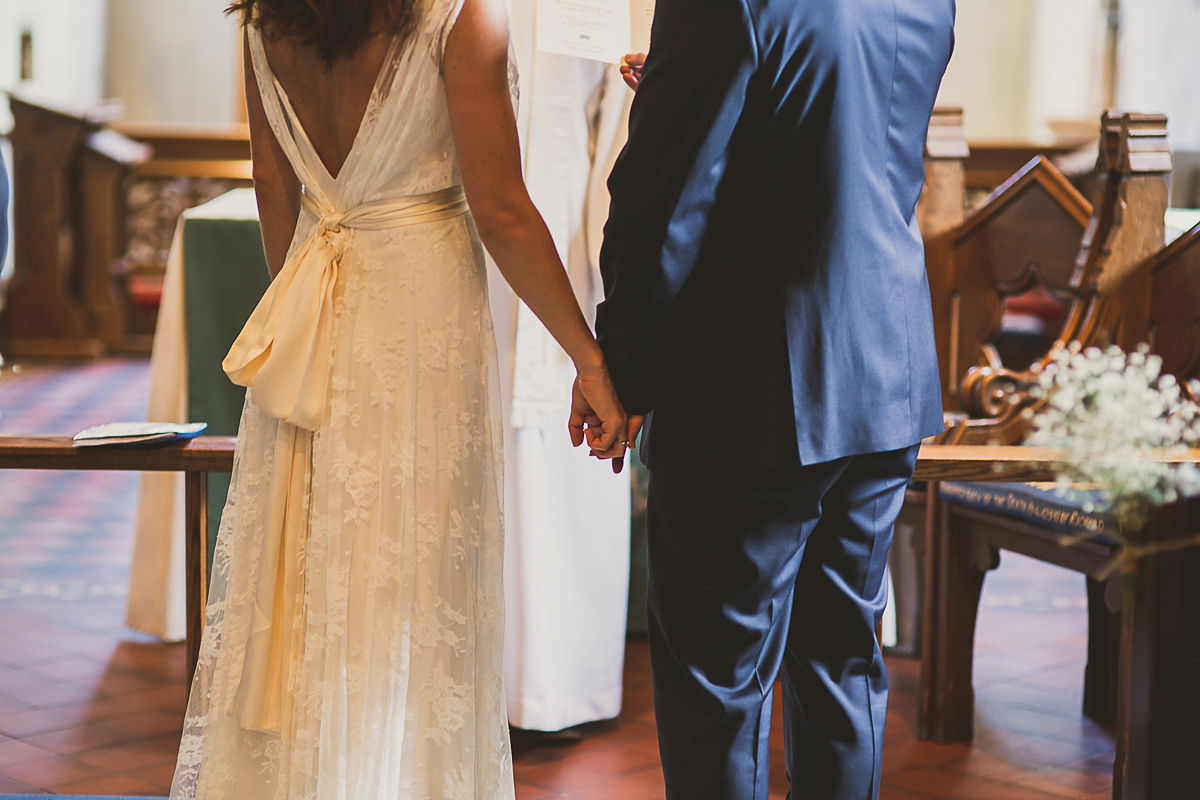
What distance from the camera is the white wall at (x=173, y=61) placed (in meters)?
10.8

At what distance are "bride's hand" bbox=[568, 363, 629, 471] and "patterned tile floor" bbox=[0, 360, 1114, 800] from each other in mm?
1053

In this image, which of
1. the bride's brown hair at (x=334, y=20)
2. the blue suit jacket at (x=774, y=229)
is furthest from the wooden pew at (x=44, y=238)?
the blue suit jacket at (x=774, y=229)

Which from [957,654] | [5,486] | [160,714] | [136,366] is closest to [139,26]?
[136,366]

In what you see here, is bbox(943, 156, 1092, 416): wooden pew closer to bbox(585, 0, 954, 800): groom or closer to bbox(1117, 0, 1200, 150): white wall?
bbox(585, 0, 954, 800): groom

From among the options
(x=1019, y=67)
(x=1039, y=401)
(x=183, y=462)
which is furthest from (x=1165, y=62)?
(x=183, y=462)

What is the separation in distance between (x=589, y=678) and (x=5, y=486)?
3.66 metres

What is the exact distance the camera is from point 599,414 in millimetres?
1738

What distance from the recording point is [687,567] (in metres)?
1.64

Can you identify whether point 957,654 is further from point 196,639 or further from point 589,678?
point 196,639

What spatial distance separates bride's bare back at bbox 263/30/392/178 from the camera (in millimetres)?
1624

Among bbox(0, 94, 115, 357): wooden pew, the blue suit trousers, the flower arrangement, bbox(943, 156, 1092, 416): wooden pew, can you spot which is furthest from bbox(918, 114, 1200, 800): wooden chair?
bbox(0, 94, 115, 357): wooden pew

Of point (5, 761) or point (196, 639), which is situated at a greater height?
point (196, 639)

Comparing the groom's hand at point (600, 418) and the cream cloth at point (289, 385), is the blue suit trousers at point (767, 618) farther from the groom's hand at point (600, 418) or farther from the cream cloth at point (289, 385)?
the cream cloth at point (289, 385)

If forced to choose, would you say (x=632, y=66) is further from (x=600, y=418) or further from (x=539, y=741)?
(x=539, y=741)
